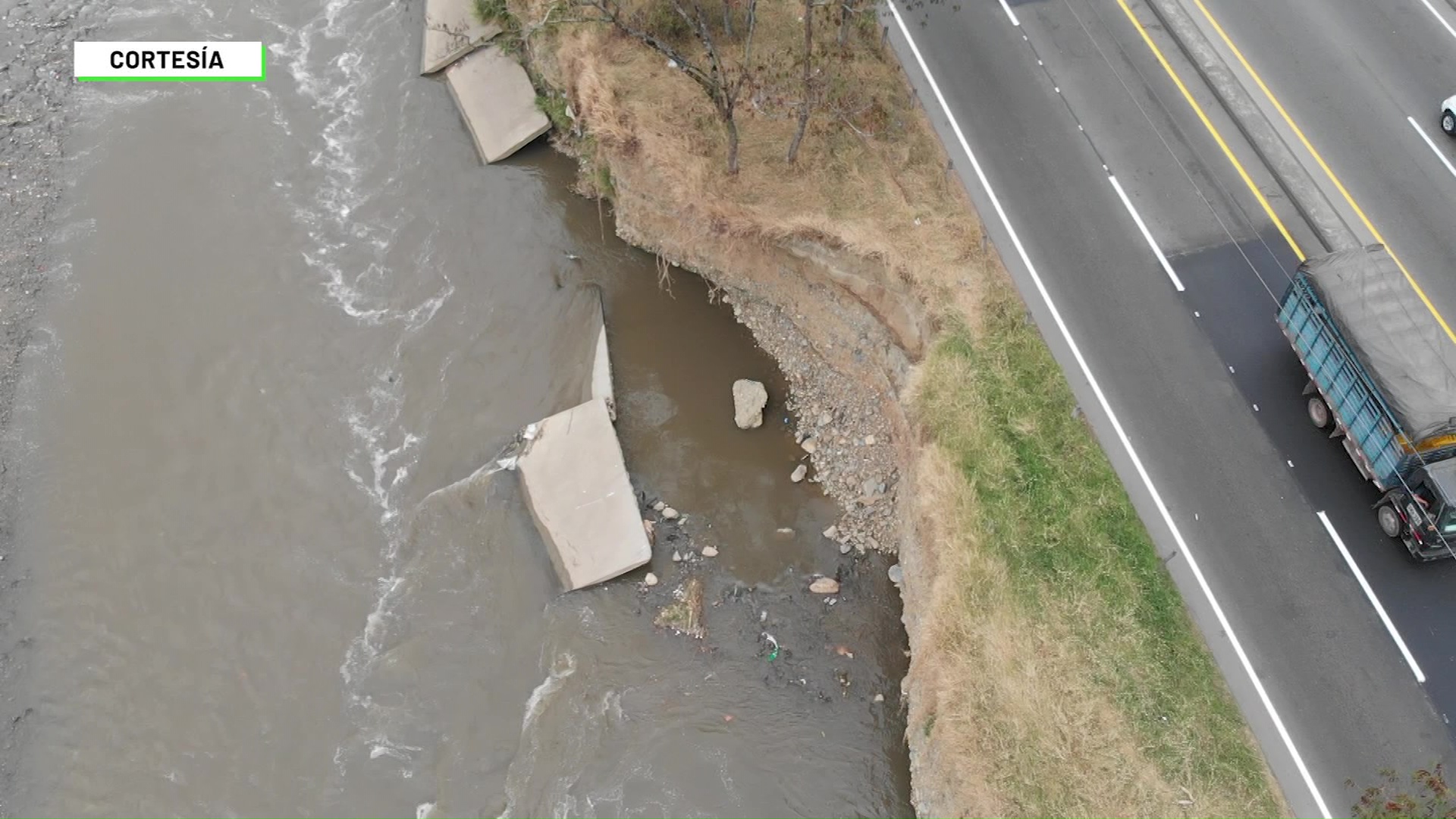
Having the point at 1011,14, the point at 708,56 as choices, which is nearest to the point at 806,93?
the point at 708,56

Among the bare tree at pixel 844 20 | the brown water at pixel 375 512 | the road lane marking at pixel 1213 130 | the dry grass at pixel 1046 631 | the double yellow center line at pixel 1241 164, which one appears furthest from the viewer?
the bare tree at pixel 844 20

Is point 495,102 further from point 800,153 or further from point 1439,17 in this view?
point 1439,17

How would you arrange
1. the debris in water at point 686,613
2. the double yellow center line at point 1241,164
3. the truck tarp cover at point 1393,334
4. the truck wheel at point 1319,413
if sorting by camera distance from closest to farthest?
the truck tarp cover at point 1393,334 < the truck wheel at point 1319,413 < the debris in water at point 686,613 < the double yellow center line at point 1241,164

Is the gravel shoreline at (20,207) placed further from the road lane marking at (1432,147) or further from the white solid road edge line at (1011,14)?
the road lane marking at (1432,147)

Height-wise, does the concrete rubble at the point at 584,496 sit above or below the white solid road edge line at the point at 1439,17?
below

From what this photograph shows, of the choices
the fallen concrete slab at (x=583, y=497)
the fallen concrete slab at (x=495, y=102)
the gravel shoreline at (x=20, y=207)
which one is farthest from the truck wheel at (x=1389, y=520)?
the gravel shoreline at (x=20, y=207)

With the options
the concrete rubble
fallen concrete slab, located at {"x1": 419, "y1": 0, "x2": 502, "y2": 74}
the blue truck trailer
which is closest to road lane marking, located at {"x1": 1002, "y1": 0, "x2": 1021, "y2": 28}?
the blue truck trailer

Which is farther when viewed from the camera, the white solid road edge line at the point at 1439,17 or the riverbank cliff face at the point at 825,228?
the white solid road edge line at the point at 1439,17

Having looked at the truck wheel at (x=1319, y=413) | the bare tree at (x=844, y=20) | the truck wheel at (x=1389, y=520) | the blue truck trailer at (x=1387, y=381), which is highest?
the bare tree at (x=844, y=20)
